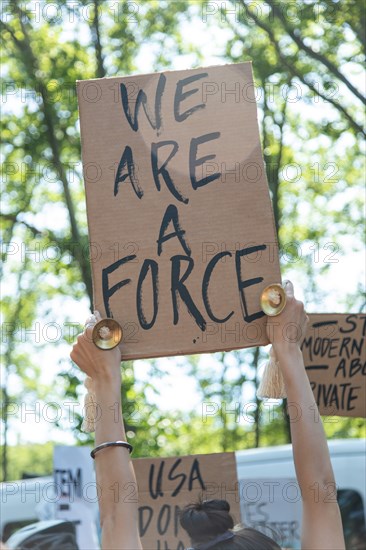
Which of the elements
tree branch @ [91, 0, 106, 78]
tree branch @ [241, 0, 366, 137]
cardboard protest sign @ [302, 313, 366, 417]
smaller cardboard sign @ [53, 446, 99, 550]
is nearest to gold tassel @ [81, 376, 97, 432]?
cardboard protest sign @ [302, 313, 366, 417]

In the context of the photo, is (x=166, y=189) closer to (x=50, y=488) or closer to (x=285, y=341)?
(x=285, y=341)

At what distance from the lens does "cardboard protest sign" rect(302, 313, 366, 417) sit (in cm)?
483

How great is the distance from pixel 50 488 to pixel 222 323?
12.9 feet

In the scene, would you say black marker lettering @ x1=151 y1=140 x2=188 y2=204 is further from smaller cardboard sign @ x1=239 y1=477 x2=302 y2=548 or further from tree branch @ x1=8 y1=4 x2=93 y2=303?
tree branch @ x1=8 y1=4 x2=93 y2=303

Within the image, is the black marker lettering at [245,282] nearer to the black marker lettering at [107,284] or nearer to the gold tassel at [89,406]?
the black marker lettering at [107,284]

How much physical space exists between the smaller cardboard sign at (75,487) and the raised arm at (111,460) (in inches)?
126

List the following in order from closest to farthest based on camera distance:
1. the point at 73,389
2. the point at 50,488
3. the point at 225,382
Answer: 1. the point at 50,488
2. the point at 73,389
3. the point at 225,382

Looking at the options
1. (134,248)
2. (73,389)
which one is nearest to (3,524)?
(73,389)

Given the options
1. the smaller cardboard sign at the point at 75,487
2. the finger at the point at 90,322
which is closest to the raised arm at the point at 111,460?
the finger at the point at 90,322

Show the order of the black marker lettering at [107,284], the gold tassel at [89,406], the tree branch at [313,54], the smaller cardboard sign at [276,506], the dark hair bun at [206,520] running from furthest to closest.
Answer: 1. the tree branch at [313,54]
2. the smaller cardboard sign at [276,506]
3. the black marker lettering at [107,284]
4. the gold tassel at [89,406]
5. the dark hair bun at [206,520]

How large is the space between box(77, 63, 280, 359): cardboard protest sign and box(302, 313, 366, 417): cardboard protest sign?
192 centimetres

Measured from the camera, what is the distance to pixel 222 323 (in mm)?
2984

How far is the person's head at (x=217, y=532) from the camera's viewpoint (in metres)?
2.37

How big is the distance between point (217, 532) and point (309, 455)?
0.28m
